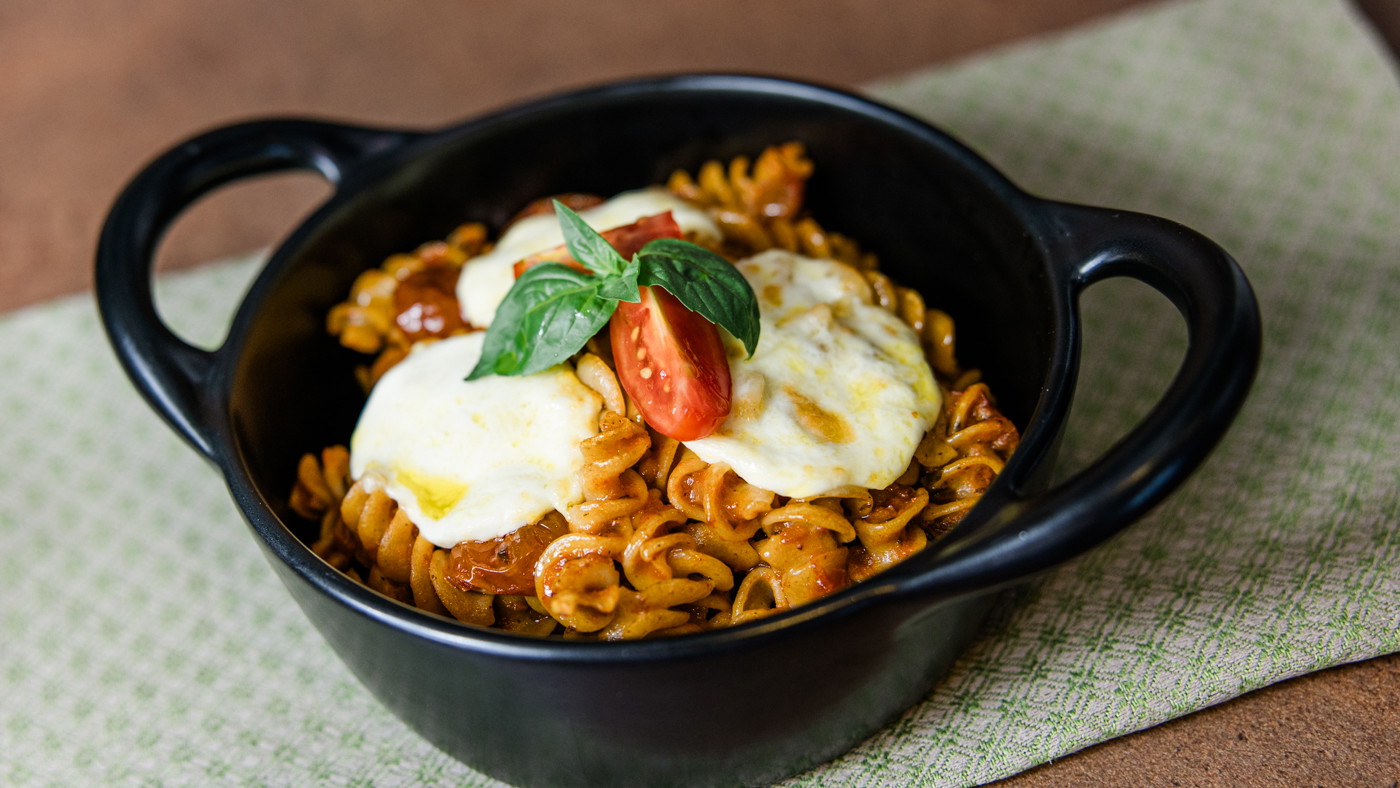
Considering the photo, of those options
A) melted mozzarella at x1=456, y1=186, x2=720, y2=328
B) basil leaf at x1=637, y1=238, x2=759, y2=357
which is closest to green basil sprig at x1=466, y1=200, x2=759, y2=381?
basil leaf at x1=637, y1=238, x2=759, y2=357

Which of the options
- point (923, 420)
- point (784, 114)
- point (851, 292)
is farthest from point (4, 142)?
point (923, 420)

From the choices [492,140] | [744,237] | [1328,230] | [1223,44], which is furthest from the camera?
[1223,44]

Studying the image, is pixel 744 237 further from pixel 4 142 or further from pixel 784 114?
pixel 4 142

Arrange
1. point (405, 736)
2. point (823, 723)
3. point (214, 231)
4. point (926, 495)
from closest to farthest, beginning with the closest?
point (823, 723)
point (926, 495)
point (405, 736)
point (214, 231)

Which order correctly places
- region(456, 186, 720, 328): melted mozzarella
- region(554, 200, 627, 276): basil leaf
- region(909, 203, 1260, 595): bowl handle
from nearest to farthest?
region(909, 203, 1260, 595): bowl handle → region(554, 200, 627, 276): basil leaf → region(456, 186, 720, 328): melted mozzarella

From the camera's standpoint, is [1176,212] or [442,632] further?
[1176,212]

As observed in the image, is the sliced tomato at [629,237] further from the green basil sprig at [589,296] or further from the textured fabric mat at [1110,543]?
the textured fabric mat at [1110,543]

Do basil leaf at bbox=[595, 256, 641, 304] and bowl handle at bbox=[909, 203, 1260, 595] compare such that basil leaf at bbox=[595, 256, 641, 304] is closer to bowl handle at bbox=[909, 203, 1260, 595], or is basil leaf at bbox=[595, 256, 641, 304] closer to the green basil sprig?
the green basil sprig
